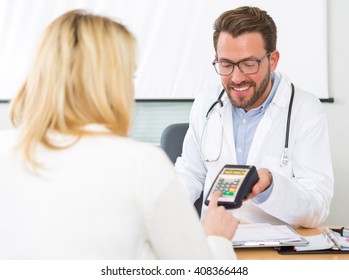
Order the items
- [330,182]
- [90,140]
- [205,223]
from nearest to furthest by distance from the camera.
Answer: [90,140]
[205,223]
[330,182]

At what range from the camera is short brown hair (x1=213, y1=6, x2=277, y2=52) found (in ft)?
7.09

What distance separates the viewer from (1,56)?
10.4ft

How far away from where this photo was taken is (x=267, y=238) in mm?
1621

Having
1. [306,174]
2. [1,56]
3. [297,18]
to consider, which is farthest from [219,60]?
[1,56]

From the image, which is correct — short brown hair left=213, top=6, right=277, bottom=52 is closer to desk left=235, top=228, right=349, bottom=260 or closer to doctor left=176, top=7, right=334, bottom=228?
doctor left=176, top=7, right=334, bottom=228

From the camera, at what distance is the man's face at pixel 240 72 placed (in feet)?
7.06

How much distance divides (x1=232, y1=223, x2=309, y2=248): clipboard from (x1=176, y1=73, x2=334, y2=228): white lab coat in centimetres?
15

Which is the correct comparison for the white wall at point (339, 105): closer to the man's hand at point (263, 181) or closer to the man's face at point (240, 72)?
the man's face at point (240, 72)

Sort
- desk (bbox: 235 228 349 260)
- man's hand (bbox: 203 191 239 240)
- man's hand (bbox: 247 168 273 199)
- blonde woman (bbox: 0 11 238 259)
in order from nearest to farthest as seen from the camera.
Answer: blonde woman (bbox: 0 11 238 259), man's hand (bbox: 203 191 239 240), desk (bbox: 235 228 349 260), man's hand (bbox: 247 168 273 199)

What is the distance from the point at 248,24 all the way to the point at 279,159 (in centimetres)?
53

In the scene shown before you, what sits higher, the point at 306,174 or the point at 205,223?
the point at 205,223

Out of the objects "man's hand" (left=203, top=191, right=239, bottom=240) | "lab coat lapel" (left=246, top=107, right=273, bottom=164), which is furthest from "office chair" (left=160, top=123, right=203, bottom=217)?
"man's hand" (left=203, top=191, right=239, bottom=240)

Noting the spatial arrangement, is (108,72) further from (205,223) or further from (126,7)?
(126,7)

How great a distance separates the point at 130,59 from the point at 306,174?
1115mm
